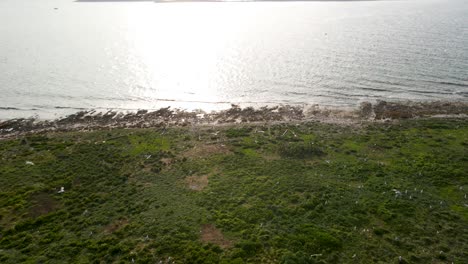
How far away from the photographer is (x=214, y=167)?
1261 inches

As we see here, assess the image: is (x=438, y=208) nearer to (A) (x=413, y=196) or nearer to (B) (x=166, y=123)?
(A) (x=413, y=196)

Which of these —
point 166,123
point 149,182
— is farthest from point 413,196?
point 166,123

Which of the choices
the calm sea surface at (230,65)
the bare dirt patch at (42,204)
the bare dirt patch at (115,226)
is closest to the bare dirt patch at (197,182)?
the bare dirt patch at (115,226)

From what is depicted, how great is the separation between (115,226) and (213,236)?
7439 mm

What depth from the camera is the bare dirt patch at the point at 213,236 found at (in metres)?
23.0

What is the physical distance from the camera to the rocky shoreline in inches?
1662

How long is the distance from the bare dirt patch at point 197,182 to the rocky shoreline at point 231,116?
13.1 metres

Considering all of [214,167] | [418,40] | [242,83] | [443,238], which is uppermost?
[418,40]

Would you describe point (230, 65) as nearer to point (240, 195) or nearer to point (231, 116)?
point (231, 116)

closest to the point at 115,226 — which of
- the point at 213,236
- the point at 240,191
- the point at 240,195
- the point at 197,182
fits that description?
the point at 213,236

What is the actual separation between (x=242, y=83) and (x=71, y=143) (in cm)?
2962

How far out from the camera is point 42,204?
89.0ft

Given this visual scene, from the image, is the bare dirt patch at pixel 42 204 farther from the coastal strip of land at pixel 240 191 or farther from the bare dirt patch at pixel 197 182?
the bare dirt patch at pixel 197 182

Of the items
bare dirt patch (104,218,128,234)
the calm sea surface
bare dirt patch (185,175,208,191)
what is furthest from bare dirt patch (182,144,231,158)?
the calm sea surface
